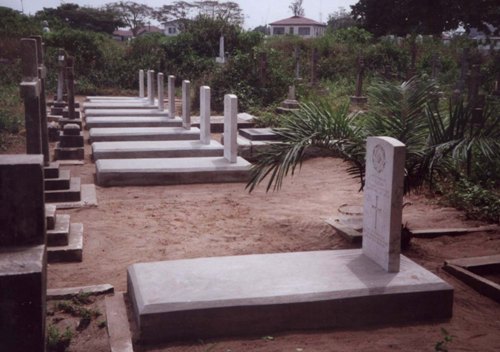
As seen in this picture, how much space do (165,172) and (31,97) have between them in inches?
117

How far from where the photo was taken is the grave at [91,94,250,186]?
8758 mm

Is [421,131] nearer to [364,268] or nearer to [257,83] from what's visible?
[364,268]

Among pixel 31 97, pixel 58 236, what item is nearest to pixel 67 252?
pixel 58 236

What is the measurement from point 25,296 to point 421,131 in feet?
12.7

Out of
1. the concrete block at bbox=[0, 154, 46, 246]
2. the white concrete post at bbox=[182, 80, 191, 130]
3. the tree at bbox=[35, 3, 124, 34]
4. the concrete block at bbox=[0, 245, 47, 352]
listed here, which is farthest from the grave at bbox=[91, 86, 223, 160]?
the tree at bbox=[35, 3, 124, 34]

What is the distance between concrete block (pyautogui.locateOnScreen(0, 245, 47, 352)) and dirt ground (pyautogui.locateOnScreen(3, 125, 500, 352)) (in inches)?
24.1

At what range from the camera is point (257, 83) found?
18484mm

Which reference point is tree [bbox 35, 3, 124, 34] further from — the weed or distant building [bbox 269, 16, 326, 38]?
the weed

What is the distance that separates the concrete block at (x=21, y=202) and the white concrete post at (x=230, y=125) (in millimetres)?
5739

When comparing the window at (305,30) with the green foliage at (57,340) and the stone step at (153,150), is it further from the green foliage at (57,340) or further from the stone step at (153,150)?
the green foliage at (57,340)

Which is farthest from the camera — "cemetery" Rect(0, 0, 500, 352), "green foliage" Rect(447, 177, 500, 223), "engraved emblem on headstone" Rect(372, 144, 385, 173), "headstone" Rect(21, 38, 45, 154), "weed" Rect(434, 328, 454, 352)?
"green foliage" Rect(447, 177, 500, 223)

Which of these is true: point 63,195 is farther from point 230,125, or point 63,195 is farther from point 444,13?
point 444,13

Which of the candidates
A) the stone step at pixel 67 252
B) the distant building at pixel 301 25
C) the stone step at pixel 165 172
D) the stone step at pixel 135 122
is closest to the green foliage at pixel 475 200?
the stone step at pixel 165 172

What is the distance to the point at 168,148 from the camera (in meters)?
10.4
